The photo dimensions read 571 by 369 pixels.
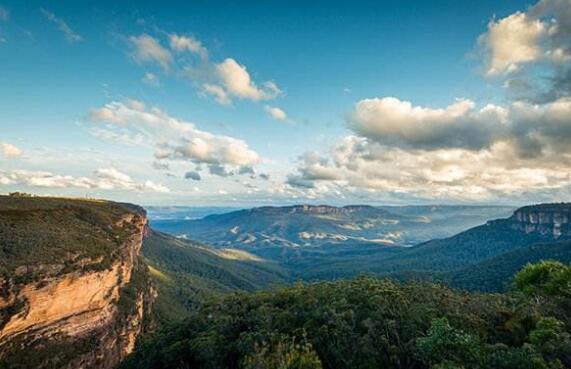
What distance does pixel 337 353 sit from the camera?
47.3 meters

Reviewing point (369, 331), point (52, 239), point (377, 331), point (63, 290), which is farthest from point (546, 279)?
point (52, 239)

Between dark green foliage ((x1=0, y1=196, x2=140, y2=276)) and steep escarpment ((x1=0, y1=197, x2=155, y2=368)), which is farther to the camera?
dark green foliage ((x1=0, y1=196, x2=140, y2=276))

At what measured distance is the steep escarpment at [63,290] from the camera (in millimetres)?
77375

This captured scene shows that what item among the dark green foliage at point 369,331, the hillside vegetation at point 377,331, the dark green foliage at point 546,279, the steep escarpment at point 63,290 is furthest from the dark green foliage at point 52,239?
the dark green foliage at point 546,279

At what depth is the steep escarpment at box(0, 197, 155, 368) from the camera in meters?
77.4

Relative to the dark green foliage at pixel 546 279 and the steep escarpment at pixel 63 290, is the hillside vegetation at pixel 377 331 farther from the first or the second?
the steep escarpment at pixel 63 290

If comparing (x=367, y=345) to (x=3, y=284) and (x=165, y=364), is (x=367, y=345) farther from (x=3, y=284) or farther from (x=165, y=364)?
(x=3, y=284)

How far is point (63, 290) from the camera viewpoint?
87.7m

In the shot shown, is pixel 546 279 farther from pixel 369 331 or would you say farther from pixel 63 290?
pixel 63 290

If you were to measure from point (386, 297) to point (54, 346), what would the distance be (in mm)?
69128

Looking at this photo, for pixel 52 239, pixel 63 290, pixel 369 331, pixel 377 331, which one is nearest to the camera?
pixel 369 331

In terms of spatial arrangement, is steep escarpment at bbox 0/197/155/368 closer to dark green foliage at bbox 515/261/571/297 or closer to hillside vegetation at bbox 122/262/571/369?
hillside vegetation at bbox 122/262/571/369

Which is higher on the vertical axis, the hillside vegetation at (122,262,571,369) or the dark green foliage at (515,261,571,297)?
the dark green foliage at (515,261,571,297)

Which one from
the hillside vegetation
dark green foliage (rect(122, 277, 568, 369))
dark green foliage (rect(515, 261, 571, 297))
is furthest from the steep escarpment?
dark green foliage (rect(515, 261, 571, 297))
